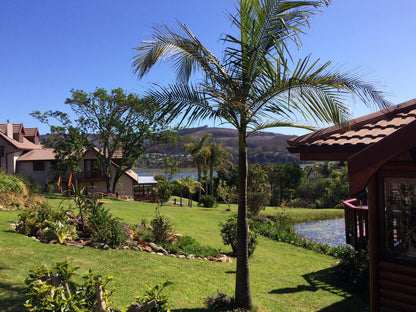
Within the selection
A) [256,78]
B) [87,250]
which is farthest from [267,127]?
[87,250]

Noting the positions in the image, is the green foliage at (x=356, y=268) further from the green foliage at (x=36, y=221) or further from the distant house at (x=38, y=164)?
the distant house at (x=38, y=164)

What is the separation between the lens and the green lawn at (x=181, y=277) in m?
6.20

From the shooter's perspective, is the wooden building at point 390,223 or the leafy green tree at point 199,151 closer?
the wooden building at point 390,223

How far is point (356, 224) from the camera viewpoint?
830 cm

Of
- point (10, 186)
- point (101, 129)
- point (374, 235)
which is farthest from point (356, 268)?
point (101, 129)

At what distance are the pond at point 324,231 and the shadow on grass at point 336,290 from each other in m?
6.63

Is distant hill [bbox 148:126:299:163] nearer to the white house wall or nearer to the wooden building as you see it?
the wooden building

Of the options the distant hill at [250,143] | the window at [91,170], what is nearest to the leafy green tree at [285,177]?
the distant hill at [250,143]

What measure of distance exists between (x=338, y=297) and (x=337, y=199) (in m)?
29.5

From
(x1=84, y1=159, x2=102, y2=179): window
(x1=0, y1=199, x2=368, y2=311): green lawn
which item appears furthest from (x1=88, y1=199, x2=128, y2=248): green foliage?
(x1=84, y1=159, x2=102, y2=179): window

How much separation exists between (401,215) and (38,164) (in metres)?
35.7

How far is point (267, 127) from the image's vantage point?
6203mm

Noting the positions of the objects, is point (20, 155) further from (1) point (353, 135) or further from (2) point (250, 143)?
(1) point (353, 135)

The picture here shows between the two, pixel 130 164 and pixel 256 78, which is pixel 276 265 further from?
pixel 130 164
